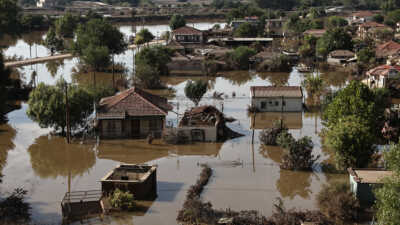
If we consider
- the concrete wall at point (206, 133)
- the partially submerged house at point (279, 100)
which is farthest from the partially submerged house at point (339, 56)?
the concrete wall at point (206, 133)

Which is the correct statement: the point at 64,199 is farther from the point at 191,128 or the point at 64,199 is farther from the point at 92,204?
the point at 191,128

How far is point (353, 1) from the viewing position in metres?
127

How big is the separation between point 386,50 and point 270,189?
111 feet

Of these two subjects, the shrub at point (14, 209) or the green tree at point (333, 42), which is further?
the green tree at point (333, 42)

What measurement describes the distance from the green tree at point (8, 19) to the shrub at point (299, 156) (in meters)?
59.1

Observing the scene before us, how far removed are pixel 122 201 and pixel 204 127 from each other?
8517mm

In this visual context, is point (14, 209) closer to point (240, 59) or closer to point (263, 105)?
point (263, 105)

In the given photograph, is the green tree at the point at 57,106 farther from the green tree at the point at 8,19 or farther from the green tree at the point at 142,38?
the green tree at the point at 8,19

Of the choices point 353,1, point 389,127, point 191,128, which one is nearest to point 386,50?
point 389,127

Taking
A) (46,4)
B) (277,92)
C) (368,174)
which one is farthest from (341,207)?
(46,4)

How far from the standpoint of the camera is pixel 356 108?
21.8m

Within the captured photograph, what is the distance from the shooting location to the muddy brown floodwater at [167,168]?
17.7 metres

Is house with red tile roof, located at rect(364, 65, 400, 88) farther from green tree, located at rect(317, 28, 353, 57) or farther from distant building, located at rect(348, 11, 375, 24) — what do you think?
distant building, located at rect(348, 11, 375, 24)

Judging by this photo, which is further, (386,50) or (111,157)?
(386,50)
